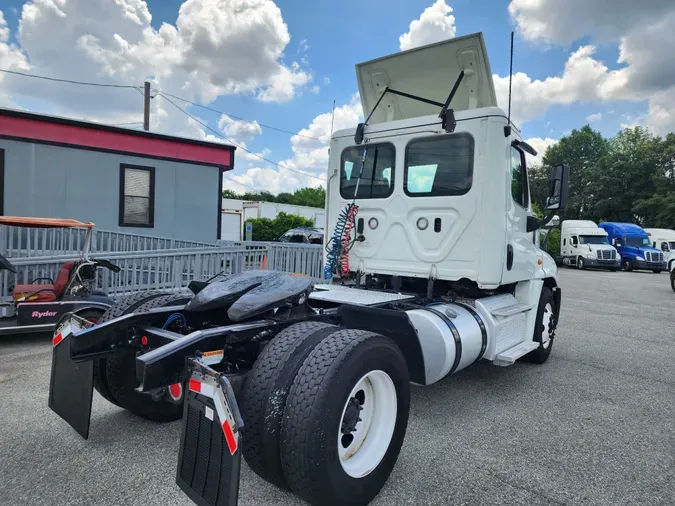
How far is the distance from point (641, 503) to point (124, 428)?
137 inches

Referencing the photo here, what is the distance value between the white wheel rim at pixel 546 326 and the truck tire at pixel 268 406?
13.1 feet

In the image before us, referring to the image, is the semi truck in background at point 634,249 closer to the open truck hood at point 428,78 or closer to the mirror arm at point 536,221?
the mirror arm at point 536,221

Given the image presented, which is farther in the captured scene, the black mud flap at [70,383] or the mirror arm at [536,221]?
the mirror arm at [536,221]

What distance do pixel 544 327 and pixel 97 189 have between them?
10.1m

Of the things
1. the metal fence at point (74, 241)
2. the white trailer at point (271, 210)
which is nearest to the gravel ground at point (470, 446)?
the metal fence at point (74, 241)

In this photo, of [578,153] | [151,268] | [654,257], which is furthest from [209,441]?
[578,153]

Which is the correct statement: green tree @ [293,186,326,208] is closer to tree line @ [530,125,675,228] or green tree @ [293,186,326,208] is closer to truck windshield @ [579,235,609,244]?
tree line @ [530,125,675,228]

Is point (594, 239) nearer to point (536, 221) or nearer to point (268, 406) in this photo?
point (536, 221)

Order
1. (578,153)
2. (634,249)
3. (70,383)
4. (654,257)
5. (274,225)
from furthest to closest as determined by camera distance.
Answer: (578,153) < (274,225) < (634,249) < (654,257) < (70,383)

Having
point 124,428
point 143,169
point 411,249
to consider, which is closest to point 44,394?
point 124,428

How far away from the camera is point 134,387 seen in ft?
10.6

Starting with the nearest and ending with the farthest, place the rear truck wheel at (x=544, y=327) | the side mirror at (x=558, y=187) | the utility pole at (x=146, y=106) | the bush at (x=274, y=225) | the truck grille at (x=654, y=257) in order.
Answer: the side mirror at (x=558, y=187), the rear truck wheel at (x=544, y=327), the utility pole at (x=146, y=106), the truck grille at (x=654, y=257), the bush at (x=274, y=225)

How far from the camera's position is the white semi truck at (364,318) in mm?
2203

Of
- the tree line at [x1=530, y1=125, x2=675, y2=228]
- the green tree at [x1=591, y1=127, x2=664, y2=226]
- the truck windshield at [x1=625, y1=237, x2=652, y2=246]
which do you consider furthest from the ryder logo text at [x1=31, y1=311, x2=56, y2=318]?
the green tree at [x1=591, y1=127, x2=664, y2=226]
